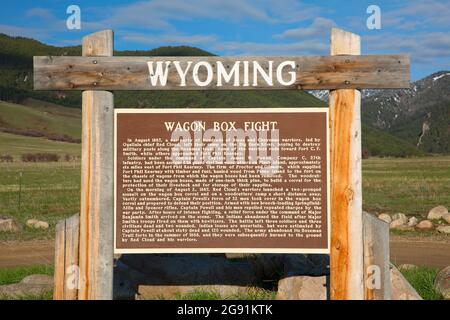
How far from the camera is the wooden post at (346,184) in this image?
6598 mm

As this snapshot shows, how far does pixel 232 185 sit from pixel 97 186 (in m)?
1.54

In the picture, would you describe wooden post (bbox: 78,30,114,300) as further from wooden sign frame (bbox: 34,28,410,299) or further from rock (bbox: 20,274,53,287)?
rock (bbox: 20,274,53,287)

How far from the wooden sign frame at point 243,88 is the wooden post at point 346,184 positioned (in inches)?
0.4

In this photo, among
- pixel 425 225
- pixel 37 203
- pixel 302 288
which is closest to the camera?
pixel 302 288

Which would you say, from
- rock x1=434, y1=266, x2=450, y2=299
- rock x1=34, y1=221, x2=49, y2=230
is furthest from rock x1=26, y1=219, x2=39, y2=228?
rock x1=434, y1=266, x2=450, y2=299

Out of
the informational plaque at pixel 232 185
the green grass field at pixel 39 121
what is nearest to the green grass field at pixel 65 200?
the informational plaque at pixel 232 185

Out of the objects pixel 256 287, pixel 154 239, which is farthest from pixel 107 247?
pixel 256 287

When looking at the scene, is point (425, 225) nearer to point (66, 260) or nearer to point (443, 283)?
point (443, 283)

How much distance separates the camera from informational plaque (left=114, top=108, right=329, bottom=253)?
6.68 m

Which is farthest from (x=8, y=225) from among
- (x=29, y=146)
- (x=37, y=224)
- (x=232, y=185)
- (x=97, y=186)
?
(x=29, y=146)

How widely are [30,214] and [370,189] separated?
58.4 feet

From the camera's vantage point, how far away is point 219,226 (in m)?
6.71

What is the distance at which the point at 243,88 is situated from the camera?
21.7ft

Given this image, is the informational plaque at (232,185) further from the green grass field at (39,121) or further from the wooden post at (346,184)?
the green grass field at (39,121)
